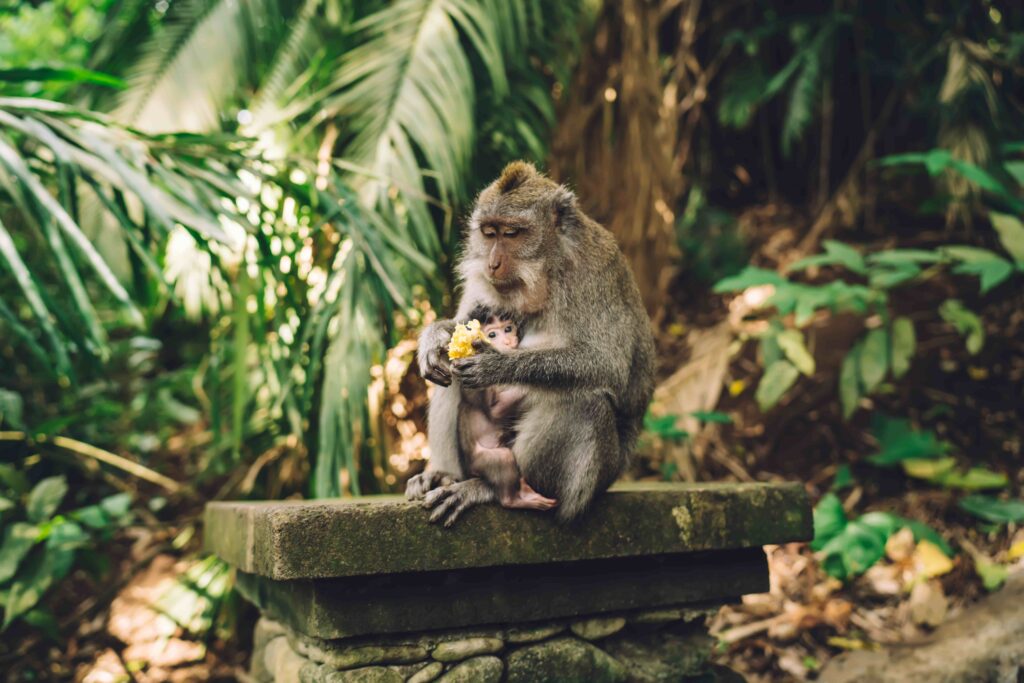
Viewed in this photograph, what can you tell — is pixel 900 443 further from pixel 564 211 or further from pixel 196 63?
pixel 196 63

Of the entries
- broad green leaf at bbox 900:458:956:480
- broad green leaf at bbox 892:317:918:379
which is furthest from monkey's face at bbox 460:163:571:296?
broad green leaf at bbox 900:458:956:480

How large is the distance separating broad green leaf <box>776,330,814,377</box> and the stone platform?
1791 millimetres

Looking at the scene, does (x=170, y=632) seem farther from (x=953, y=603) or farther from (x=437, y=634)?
(x=953, y=603)

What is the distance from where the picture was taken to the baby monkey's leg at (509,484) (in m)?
3.00

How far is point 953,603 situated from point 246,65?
4.87 meters

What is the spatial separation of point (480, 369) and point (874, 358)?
3.09 m

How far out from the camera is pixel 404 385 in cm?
539

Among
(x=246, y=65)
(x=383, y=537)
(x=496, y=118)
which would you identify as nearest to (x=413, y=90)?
(x=496, y=118)

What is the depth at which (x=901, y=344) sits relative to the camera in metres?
5.18

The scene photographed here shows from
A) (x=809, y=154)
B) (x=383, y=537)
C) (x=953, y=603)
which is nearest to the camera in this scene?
(x=383, y=537)

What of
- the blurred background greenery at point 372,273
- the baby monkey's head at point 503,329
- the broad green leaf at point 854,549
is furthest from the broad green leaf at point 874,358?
the baby monkey's head at point 503,329

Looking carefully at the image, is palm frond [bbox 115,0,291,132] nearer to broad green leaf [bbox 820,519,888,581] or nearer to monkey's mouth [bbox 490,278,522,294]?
monkey's mouth [bbox 490,278,522,294]

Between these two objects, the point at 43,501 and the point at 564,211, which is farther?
the point at 43,501

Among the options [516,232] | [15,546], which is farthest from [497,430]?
[15,546]
